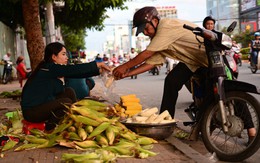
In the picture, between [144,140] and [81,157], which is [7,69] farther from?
[81,157]

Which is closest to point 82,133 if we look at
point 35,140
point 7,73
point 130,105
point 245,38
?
point 35,140

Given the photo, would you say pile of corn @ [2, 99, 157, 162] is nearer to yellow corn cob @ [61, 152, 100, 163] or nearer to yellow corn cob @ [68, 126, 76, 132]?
yellow corn cob @ [68, 126, 76, 132]

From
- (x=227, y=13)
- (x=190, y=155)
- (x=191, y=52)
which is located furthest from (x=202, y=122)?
(x=227, y=13)

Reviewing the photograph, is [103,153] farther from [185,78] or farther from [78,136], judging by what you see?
[185,78]

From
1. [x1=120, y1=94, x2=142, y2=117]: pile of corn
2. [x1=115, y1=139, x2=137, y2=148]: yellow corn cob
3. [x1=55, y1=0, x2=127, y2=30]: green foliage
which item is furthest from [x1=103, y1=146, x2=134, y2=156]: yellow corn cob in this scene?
[x1=55, y1=0, x2=127, y2=30]: green foliage

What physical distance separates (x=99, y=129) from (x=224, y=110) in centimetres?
136

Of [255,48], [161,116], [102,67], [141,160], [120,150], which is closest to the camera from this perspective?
[141,160]

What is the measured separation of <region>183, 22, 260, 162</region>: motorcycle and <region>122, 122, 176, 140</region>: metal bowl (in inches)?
16.4

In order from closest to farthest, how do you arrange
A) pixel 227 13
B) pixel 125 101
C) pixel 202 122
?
1. pixel 202 122
2. pixel 125 101
3. pixel 227 13

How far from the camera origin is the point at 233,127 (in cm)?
451

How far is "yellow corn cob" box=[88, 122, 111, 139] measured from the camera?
468 cm

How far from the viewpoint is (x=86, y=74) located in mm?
5188

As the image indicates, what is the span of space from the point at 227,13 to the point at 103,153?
15405 cm

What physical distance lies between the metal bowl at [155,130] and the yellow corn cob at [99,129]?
1.57ft
